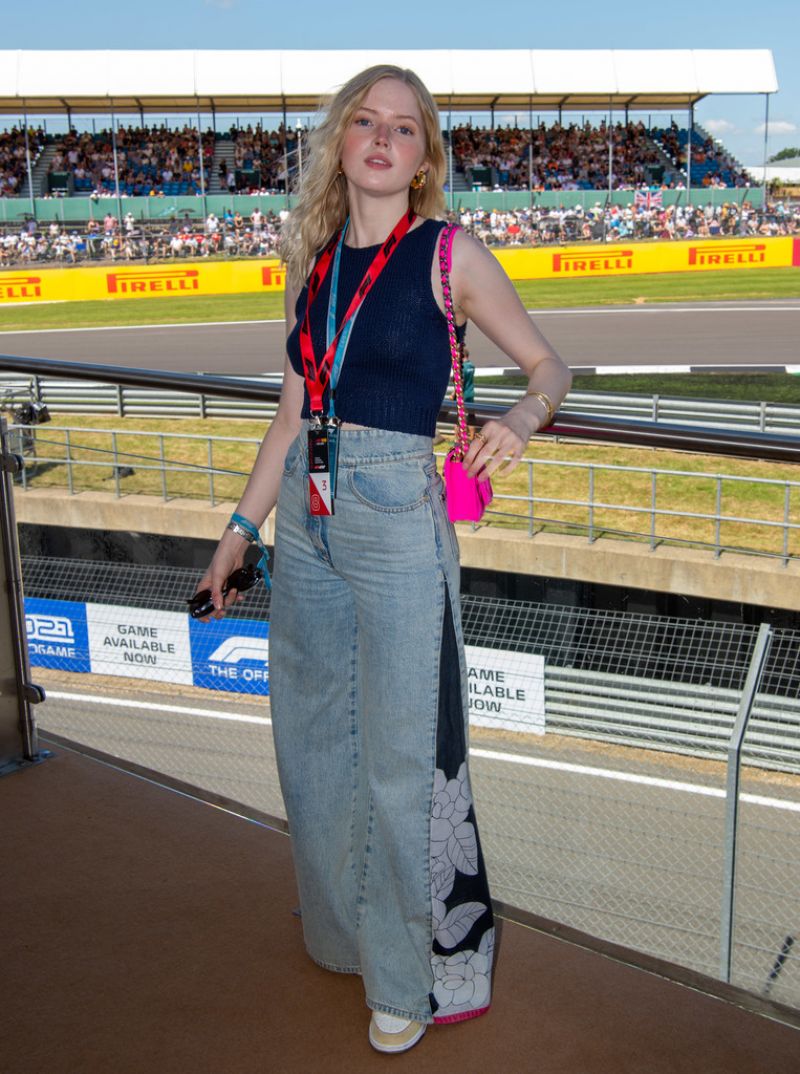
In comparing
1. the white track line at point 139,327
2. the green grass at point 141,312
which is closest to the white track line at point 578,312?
the white track line at point 139,327

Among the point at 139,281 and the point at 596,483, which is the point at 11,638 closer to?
the point at 596,483

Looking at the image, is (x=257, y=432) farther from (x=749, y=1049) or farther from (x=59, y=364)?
(x=749, y=1049)

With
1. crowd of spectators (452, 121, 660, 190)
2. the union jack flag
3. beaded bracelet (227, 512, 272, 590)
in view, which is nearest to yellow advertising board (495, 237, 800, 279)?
the union jack flag

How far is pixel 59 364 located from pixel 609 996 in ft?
6.89

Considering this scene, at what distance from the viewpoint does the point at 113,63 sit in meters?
37.6

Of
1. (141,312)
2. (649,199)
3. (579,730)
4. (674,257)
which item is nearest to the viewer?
(579,730)

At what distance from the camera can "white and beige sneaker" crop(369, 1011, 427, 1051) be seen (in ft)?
6.19

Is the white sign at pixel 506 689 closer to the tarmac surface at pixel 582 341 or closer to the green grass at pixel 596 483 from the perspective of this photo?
the green grass at pixel 596 483

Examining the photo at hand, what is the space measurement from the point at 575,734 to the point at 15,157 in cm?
Answer: 4162

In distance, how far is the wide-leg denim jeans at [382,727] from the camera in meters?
1.80

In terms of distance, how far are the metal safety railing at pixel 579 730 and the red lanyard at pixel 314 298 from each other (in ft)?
1.77

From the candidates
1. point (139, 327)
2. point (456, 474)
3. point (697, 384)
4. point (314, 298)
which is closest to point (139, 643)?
point (314, 298)

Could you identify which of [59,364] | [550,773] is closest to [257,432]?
[550,773]

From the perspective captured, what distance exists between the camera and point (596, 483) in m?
13.2
